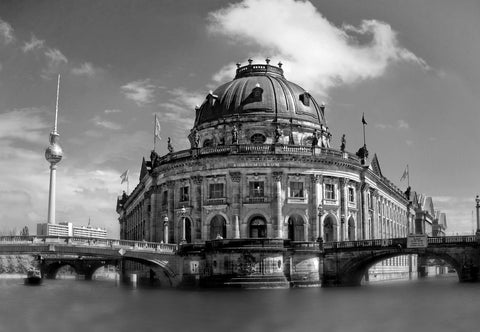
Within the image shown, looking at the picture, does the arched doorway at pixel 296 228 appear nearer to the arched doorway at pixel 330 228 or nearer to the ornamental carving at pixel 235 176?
the arched doorway at pixel 330 228

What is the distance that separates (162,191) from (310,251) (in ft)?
74.5

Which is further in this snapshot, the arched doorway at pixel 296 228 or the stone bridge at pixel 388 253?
the arched doorway at pixel 296 228

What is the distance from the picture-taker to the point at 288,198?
7581 cm

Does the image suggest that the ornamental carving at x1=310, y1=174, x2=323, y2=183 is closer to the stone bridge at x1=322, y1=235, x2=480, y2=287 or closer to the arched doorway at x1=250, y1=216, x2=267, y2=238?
the arched doorway at x1=250, y1=216, x2=267, y2=238

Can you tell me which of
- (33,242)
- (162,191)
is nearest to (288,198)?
(162,191)

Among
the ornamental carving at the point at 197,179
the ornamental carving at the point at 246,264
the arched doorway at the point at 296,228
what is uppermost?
the ornamental carving at the point at 197,179

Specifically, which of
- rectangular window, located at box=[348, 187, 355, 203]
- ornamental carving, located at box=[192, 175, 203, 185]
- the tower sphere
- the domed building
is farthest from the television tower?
rectangular window, located at box=[348, 187, 355, 203]

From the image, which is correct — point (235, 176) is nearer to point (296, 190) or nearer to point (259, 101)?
point (296, 190)

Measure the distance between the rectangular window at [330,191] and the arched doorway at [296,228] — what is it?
4.27 m

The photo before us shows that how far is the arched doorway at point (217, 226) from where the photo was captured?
77062 millimetres

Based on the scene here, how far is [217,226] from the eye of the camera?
7750cm

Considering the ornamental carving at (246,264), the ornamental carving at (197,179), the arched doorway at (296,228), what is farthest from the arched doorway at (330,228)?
the ornamental carving at (246,264)

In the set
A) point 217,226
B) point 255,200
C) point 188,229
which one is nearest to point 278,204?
point 255,200

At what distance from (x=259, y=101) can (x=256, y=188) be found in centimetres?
1403
